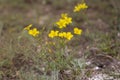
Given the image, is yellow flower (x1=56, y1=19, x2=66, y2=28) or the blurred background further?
the blurred background

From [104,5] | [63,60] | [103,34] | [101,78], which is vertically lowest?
[101,78]

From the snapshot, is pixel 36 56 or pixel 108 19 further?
pixel 108 19

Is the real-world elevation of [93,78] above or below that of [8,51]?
below

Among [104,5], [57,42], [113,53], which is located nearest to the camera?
[57,42]

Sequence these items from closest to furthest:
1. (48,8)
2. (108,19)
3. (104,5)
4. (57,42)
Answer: (57,42)
(108,19)
(104,5)
(48,8)

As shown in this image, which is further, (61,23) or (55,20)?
(55,20)

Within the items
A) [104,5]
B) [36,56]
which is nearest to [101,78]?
[36,56]

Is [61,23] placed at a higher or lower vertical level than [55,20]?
lower

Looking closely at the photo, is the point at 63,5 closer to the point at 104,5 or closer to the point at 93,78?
the point at 104,5

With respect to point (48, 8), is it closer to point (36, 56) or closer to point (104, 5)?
point (104, 5)

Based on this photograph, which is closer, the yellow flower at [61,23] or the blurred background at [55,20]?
the yellow flower at [61,23]
